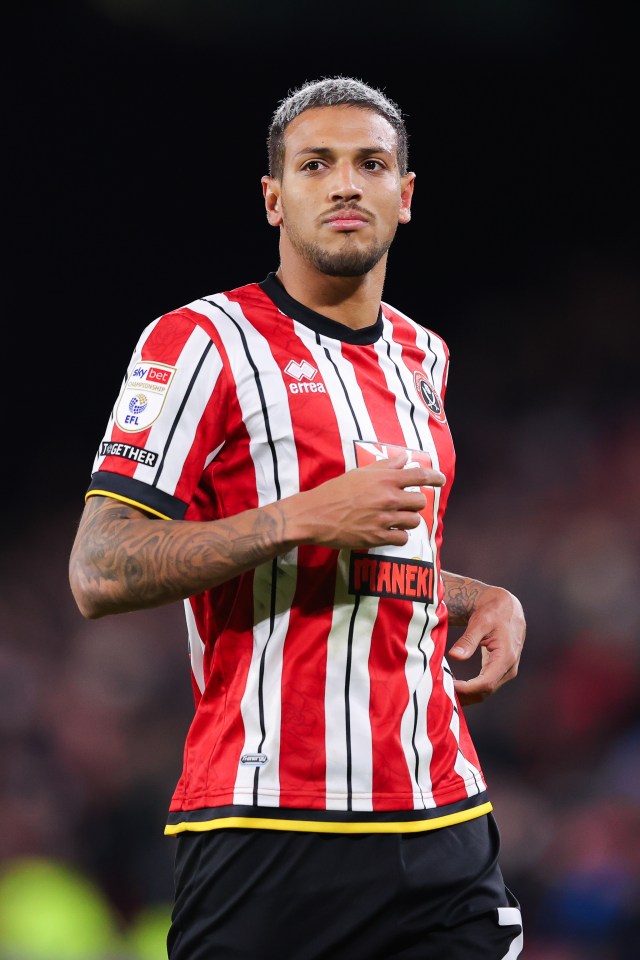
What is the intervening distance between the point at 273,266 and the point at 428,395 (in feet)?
12.1

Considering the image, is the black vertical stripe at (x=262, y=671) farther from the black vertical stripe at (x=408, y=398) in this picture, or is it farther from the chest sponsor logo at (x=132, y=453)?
the black vertical stripe at (x=408, y=398)

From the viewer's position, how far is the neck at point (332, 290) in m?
2.13

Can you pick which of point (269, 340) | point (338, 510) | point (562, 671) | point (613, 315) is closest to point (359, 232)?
point (269, 340)

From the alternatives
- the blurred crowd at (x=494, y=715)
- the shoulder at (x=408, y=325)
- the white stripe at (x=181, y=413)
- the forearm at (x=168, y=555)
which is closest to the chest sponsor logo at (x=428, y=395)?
the shoulder at (x=408, y=325)

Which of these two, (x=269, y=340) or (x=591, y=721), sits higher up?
(x=269, y=340)

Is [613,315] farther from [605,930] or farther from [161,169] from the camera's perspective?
[605,930]

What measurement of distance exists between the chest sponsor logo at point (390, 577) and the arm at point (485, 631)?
0.12m

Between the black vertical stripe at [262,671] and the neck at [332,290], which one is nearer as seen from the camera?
the black vertical stripe at [262,671]

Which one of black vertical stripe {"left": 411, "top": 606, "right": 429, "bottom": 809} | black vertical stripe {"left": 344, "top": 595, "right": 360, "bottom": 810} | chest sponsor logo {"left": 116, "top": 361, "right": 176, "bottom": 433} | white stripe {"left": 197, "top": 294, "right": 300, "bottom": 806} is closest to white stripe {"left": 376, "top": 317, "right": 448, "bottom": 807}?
black vertical stripe {"left": 411, "top": 606, "right": 429, "bottom": 809}

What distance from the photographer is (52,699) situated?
510cm

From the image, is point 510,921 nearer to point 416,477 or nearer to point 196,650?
point 196,650

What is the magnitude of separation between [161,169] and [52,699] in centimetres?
255

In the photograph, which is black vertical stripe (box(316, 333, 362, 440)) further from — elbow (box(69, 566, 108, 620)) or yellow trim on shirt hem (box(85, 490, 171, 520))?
elbow (box(69, 566, 108, 620))

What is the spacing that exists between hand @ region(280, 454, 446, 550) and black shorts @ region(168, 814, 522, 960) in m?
0.46
